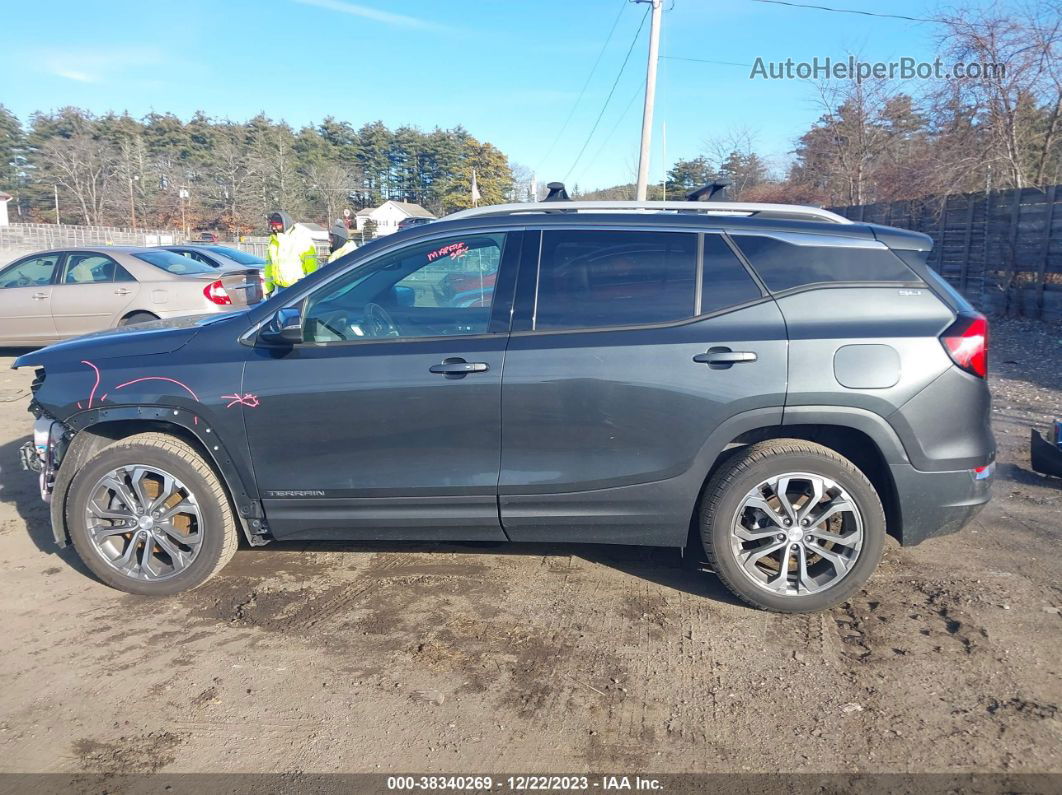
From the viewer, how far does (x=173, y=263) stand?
10.6 m

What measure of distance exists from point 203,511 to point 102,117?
71149mm

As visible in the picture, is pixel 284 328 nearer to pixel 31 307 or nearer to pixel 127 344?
pixel 127 344

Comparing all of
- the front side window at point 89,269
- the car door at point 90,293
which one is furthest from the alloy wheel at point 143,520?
the front side window at point 89,269

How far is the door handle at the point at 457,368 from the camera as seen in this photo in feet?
11.9

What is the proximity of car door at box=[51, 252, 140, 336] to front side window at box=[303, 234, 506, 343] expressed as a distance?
7.76m

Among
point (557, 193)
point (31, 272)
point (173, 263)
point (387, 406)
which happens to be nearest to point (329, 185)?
point (31, 272)

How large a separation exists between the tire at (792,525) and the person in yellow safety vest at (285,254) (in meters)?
7.27

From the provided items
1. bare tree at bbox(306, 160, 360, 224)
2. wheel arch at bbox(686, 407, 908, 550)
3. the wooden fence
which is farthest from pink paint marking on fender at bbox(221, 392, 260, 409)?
bare tree at bbox(306, 160, 360, 224)

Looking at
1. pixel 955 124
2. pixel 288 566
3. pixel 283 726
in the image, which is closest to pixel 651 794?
pixel 283 726

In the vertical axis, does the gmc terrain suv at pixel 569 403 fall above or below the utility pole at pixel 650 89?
below

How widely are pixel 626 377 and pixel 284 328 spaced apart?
169 cm

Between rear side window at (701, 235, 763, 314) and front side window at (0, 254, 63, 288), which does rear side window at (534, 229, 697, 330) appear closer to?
rear side window at (701, 235, 763, 314)

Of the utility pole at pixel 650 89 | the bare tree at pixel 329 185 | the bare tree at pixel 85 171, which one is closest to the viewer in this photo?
the utility pole at pixel 650 89

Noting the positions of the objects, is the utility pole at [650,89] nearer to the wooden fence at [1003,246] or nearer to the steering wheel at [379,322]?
the wooden fence at [1003,246]
